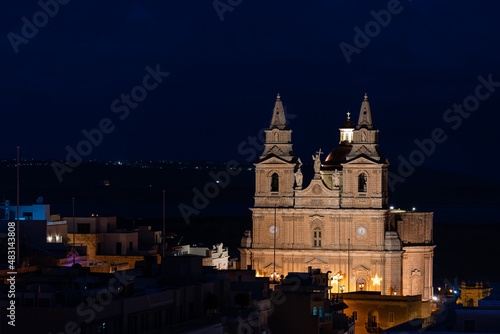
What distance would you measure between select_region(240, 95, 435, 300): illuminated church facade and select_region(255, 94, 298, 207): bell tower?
0.22 ft

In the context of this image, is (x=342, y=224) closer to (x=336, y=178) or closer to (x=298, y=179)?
(x=336, y=178)

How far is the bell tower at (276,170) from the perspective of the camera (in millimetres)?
98688

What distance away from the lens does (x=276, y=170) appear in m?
98.9

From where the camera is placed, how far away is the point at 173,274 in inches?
2050

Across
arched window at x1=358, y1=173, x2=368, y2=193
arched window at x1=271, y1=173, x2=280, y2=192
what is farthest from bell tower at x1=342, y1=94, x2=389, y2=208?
arched window at x1=271, y1=173, x2=280, y2=192

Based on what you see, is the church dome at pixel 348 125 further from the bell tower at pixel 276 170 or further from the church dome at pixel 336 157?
the bell tower at pixel 276 170

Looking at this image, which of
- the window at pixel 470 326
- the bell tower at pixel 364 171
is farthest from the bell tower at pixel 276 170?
the window at pixel 470 326

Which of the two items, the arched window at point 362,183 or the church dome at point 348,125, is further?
the church dome at point 348,125

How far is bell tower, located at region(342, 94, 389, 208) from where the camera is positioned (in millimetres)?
96625

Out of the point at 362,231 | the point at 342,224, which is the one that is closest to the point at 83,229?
the point at 342,224

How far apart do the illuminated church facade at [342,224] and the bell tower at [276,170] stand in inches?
2.7

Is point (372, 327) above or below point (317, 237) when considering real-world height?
below

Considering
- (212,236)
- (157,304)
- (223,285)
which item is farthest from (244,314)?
(212,236)

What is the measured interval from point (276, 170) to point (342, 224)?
585cm
